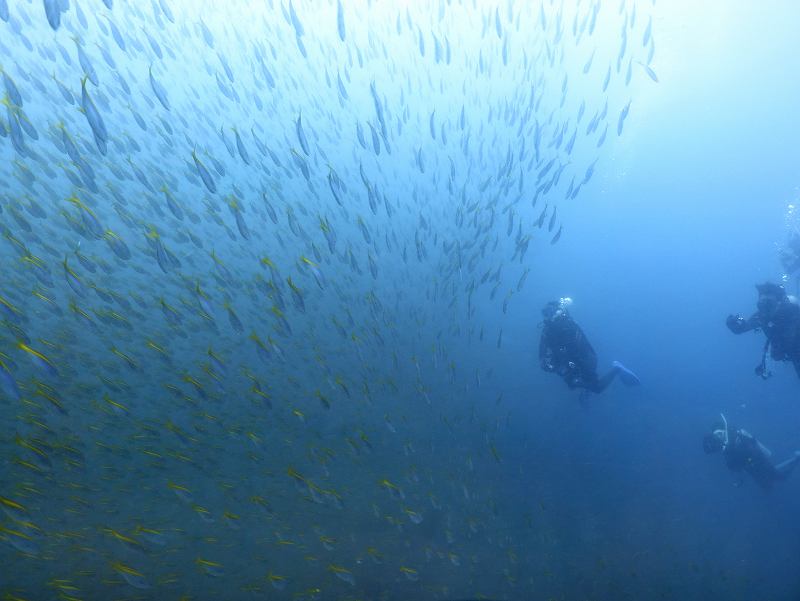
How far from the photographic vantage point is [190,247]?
12148 millimetres

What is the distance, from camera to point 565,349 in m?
10.7

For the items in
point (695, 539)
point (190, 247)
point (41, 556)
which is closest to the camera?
point (41, 556)

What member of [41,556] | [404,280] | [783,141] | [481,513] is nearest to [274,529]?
[41,556]

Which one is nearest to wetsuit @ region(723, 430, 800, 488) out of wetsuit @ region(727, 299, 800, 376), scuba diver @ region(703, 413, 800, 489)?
scuba diver @ region(703, 413, 800, 489)

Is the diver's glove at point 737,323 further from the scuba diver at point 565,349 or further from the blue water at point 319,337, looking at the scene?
the blue water at point 319,337

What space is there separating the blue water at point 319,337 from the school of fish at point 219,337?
0.08 metres

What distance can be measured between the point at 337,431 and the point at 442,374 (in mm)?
4433

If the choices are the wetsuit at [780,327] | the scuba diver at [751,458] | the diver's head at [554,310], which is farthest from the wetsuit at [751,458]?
the diver's head at [554,310]

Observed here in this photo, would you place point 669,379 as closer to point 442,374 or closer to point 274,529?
point 442,374

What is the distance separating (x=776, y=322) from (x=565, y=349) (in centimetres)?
432

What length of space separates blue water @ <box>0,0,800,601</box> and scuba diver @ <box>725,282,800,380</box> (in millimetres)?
4536

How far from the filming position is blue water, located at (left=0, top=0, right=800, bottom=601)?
590 centimetres

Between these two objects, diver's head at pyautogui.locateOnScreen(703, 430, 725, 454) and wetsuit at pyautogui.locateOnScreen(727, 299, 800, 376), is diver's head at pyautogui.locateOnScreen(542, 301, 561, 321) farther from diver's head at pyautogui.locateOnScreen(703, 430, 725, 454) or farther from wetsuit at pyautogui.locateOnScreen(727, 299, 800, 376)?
diver's head at pyautogui.locateOnScreen(703, 430, 725, 454)

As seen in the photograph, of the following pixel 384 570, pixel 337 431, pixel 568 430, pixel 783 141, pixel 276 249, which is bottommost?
pixel 384 570
